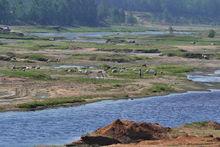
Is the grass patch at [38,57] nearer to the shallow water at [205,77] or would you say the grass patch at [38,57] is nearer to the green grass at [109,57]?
the green grass at [109,57]

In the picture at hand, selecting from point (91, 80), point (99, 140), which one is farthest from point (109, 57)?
point (99, 140)

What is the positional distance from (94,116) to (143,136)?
567 inches

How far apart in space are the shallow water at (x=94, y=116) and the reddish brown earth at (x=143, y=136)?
3111 mm

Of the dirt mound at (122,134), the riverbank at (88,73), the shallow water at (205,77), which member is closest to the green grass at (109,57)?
the riverbank at (88,73)

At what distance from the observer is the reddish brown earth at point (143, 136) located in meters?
41.2

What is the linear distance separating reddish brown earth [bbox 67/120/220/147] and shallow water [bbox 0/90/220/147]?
311 centimetres

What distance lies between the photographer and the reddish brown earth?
41156 mm

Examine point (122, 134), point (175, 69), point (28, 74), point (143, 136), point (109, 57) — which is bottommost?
point (143, 136)

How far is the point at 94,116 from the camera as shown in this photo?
57.9m

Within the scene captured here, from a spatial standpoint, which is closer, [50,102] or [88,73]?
[50,102]

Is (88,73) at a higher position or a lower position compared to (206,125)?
higher

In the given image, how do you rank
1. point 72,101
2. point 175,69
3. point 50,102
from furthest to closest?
point 175,69
point 72,101
point 50,102

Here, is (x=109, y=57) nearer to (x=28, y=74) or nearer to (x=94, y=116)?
(x=28, y=74)

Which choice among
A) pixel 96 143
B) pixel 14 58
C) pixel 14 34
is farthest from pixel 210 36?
pixel 96 143
